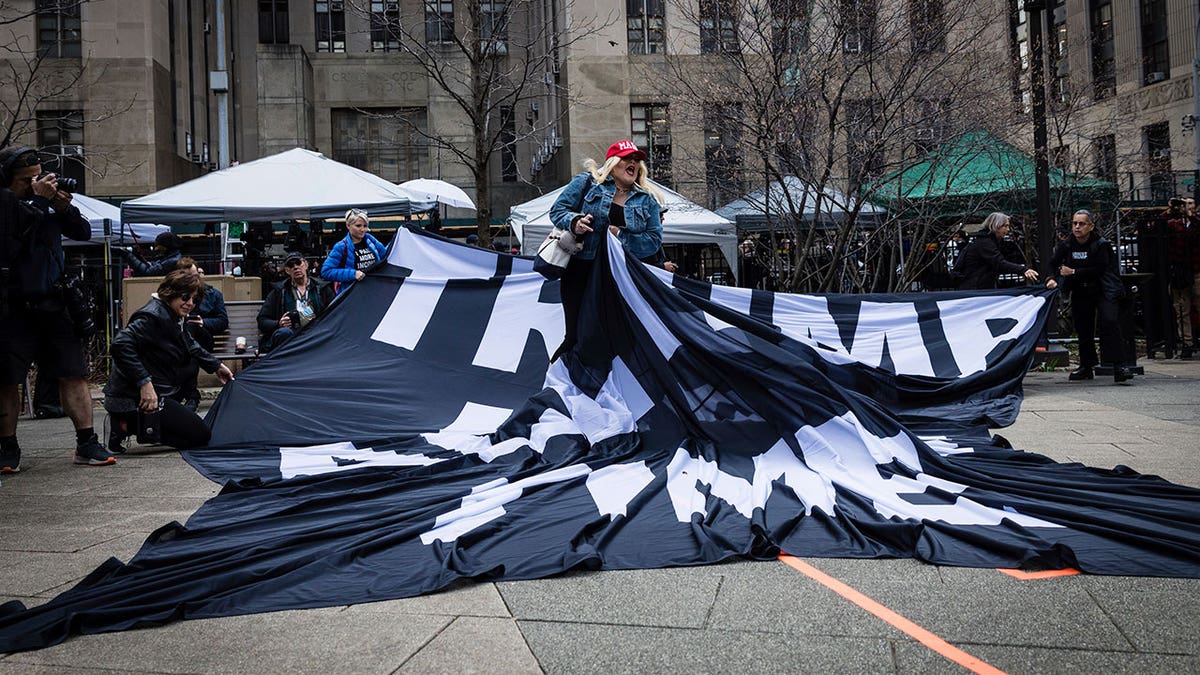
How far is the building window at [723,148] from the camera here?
40.7ft

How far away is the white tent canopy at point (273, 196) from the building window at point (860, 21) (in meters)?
6.52

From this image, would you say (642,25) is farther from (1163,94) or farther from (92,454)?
(92,454)

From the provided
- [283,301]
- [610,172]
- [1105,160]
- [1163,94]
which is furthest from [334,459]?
[1163,94]

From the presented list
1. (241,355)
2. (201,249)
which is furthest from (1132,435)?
(201,249)

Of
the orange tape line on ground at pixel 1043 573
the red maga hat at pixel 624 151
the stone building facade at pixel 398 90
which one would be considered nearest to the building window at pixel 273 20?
the stone building facade at pixel 398 90

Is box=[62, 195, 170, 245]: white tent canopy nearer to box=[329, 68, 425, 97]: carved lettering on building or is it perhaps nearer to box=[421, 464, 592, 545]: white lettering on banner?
box=[421, 464, 592, 545]: white lettering on banner

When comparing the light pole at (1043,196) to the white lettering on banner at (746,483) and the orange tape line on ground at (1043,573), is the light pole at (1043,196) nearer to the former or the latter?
the white lettering on banner at (746,483)

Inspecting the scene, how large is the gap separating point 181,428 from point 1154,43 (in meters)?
38.0

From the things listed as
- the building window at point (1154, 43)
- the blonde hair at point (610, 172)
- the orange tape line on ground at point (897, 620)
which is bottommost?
the orange tape line on ground at point (897, 620)

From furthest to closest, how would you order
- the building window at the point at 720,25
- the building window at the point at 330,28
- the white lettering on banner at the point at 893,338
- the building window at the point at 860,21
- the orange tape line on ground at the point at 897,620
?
the building window at the point at 330,28 → the building window at the point at 720,25 → the building window at the point at 860,21 → the white lettering on banner at the point at 893,338 → the orange tape line on ground at the point at 897,620

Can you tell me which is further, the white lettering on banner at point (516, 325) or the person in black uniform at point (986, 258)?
the person in black uniform at point (986, 258)

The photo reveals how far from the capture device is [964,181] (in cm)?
1355

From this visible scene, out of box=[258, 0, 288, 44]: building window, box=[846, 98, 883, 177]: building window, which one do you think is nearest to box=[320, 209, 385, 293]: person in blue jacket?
box=[846, 98, 883, 177]: building window

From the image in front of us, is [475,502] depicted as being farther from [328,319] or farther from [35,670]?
[328,319]
